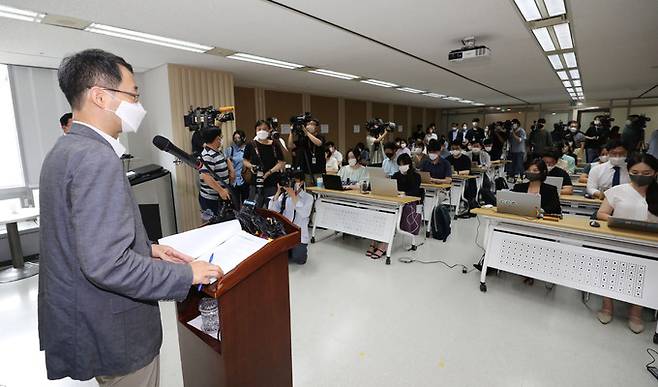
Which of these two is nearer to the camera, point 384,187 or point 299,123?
point 384,187

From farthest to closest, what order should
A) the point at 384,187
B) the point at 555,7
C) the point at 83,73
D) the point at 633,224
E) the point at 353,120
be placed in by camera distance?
the point at 353,120
the point at 384,187
the point at 555,7
the point at 633,224
the point at 83,73

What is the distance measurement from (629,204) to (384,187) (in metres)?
2.30

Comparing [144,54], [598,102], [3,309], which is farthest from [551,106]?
[3,309]

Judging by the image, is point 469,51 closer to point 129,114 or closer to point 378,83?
point 378,83

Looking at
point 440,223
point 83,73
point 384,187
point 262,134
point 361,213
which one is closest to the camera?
point 83,73

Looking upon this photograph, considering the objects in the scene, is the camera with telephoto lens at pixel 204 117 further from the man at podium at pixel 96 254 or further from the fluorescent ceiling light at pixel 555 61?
the fluorescent ceiling light at pixel 555 61

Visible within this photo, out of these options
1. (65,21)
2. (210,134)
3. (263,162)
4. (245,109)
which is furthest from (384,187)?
(245,109)

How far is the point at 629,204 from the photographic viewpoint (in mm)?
2732

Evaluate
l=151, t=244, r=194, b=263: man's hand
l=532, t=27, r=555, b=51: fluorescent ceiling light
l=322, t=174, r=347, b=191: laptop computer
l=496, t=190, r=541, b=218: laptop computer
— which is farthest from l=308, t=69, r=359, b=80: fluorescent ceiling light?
l=151, t=244, r=194, b=263: man's hand

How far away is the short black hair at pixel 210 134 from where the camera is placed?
11.1ft

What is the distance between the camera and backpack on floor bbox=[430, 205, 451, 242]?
182 inches

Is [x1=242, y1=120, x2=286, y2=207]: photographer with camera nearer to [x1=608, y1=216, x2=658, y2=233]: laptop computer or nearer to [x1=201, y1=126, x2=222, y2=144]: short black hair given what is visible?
[x1=201, y1=126, x2=222, y2=144]: short black hair

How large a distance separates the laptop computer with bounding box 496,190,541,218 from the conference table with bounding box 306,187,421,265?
1.04 metres

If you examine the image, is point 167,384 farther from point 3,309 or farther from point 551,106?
point 551,106
